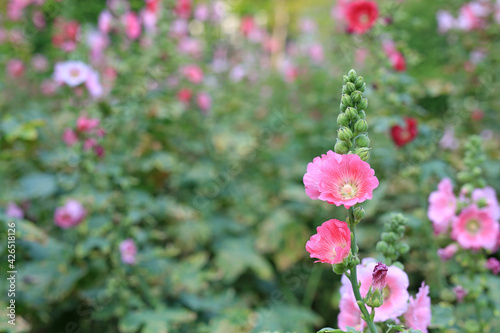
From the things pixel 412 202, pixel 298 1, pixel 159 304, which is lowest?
pixel 159 304

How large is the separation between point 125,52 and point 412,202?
2014 millimetres

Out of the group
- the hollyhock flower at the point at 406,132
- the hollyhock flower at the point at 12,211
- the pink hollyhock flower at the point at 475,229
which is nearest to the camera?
the pink hollyhock flower at the point at 475,229

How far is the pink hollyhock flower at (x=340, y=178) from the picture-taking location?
0.81 m

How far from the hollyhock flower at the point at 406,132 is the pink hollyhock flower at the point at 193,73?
167 centimetres

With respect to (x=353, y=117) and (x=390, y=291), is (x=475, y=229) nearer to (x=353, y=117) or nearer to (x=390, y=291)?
(x=390, y=291)

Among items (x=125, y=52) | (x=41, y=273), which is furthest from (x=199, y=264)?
(x=125, y=52)

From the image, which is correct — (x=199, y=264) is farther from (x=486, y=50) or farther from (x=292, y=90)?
(x=486, y=50)

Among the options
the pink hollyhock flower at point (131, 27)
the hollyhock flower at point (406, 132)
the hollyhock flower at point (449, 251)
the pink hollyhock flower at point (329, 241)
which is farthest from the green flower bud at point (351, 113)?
the pink hollyhock flower at point (131, 27)

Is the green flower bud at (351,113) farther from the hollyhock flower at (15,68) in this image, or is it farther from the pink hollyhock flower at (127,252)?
Answer: the hollyhock flower at (15,68)

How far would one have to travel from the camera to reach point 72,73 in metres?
2.10

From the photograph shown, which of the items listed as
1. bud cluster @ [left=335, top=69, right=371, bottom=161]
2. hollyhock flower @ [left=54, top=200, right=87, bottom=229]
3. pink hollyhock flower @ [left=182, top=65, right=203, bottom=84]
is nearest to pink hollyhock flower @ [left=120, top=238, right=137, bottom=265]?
hollyhock flower @ [left=54, top=200, right=87, bottom=229]

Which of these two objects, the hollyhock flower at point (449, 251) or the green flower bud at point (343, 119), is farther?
the hollyhock flower at point (449, 251)

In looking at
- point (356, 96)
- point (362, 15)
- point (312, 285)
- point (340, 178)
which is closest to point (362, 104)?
point (356, 96)

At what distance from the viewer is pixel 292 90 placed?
3930 mm
